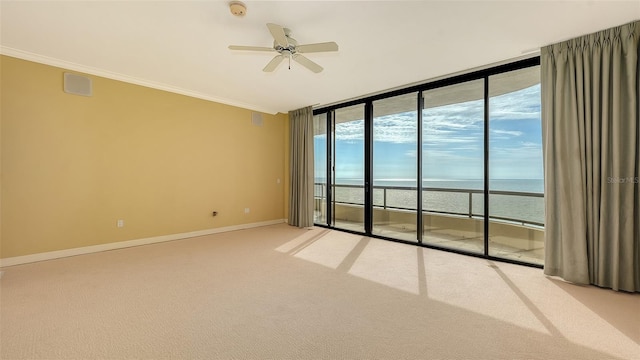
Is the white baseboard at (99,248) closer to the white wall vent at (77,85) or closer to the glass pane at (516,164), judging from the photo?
the white wall vent at (77,85)

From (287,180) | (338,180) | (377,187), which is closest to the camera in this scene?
(377,187)

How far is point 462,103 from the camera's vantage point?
158 inches

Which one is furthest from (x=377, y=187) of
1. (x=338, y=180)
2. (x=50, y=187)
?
(x=50, y=187)

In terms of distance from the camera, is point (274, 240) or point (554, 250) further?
point (274, 240)

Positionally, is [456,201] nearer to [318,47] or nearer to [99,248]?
[318,47]

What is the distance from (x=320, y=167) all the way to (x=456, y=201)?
9.45 ft

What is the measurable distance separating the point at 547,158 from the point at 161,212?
18.5 feet

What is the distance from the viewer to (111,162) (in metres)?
4.11

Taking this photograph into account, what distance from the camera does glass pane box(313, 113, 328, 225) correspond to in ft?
19.6

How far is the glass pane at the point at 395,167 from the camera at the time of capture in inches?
179

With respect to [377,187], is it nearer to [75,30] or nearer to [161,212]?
[161,212]

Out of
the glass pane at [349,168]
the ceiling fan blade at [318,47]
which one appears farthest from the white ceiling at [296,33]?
the glass pane at [349,168]

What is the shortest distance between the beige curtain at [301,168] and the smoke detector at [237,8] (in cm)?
345

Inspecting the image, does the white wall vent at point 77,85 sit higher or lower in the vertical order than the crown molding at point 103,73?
lower
